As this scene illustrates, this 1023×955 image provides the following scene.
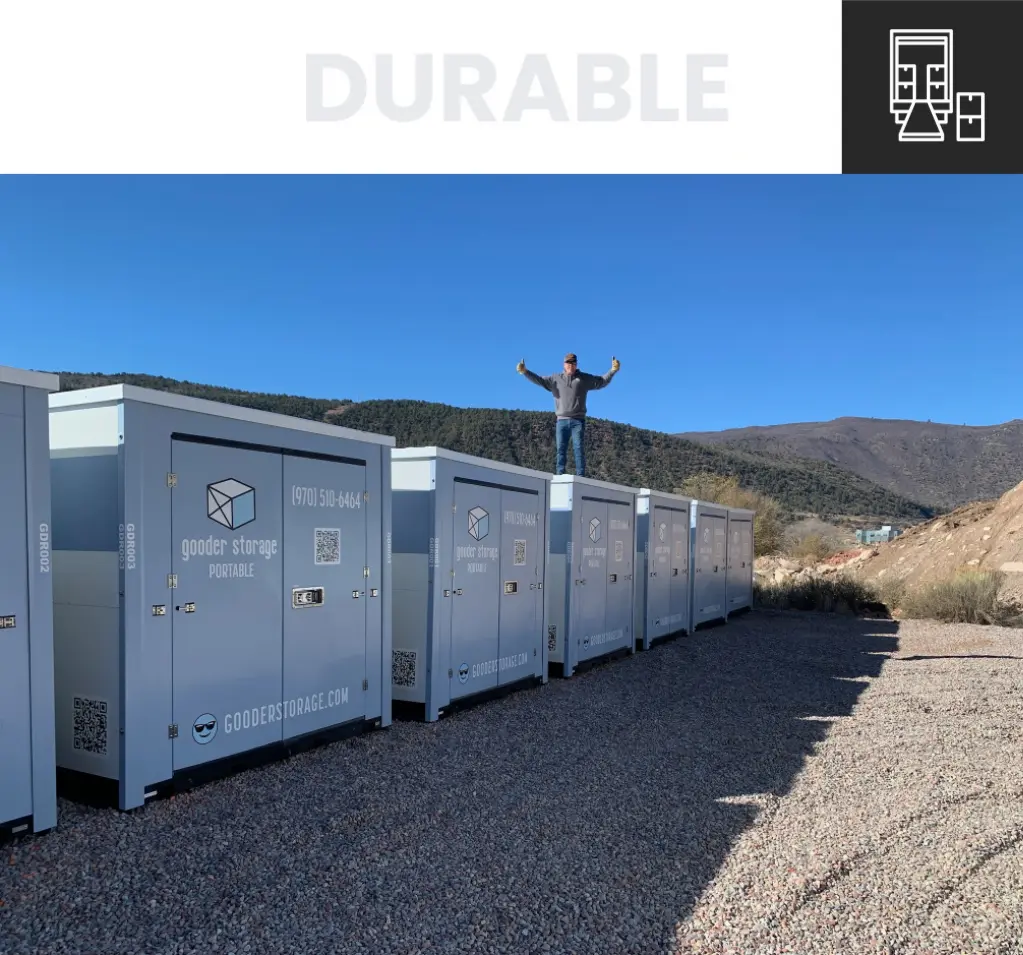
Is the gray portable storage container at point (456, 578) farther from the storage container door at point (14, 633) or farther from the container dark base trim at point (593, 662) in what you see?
the storage container door at point (14, 633)

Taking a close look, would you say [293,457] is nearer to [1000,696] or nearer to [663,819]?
[663,819]

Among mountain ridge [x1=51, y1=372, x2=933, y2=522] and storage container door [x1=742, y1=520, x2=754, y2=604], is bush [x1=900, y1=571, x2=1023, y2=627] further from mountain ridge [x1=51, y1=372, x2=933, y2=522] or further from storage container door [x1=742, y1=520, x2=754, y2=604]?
mountain ridge [x1=51, y1=372, x2=933, y2=522]

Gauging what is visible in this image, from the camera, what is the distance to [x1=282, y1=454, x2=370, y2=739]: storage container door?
5945 millimetres

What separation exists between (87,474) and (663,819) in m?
3.89

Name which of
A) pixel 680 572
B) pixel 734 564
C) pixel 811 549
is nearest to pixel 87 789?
pixel 680 572

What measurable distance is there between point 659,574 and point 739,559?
5.37 m

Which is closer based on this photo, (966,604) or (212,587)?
(212,587)

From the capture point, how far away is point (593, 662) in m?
10.5

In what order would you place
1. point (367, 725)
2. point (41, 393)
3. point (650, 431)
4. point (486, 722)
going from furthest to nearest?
1. point (650, 431)
2. point (486, 722)
3. point (367, 725)
4. point (41, 393)

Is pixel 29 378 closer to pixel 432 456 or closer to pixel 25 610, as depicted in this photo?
pixel 25 610

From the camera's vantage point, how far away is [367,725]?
674cm

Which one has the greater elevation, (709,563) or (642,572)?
(642,572)

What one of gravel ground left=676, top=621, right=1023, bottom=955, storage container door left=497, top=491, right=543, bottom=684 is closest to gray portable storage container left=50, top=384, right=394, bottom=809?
storage container door left=497, top=491, right=543, bottom=684

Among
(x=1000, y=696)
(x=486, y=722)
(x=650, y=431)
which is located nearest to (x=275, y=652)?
(x=486, y=722)
